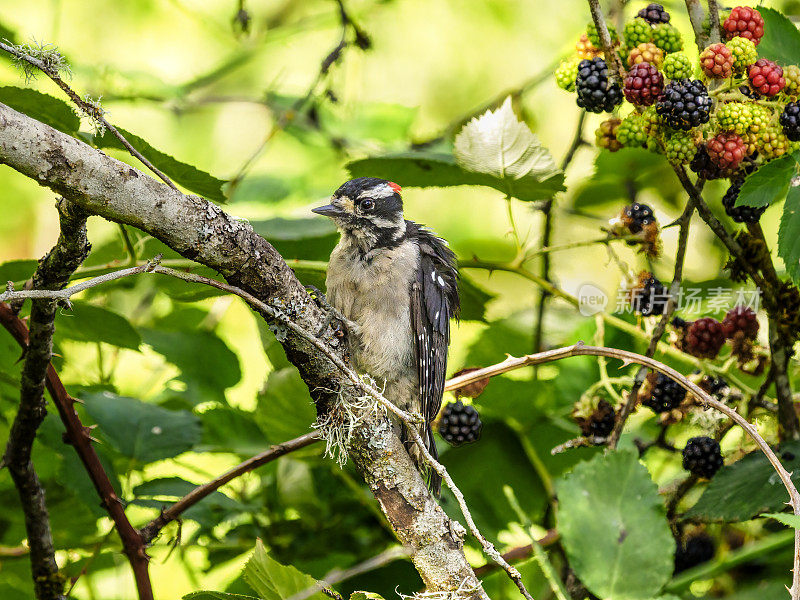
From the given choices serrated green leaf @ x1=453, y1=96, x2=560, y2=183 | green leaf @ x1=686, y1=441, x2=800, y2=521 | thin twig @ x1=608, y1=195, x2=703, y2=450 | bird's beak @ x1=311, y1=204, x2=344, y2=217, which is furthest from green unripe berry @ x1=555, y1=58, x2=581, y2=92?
green leaf @ x1=686, y1=441, x2=800, y2=521

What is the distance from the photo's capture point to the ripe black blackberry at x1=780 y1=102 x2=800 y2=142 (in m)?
1.90

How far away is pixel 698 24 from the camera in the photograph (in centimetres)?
212

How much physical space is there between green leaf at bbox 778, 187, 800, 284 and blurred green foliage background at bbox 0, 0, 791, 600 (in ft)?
2.10

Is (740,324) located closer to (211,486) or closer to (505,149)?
(505,149)

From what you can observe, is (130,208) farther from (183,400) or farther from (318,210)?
(183,400)

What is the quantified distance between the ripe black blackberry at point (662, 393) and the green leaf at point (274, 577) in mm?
1113

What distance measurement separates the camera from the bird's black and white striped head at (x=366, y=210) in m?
2.64

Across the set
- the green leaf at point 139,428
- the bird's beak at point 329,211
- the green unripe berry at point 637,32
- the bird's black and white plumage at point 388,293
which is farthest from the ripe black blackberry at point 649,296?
the green leaf at point 139,428

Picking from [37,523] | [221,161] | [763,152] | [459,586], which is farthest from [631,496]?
[221,161]

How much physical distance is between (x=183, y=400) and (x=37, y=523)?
84 cm

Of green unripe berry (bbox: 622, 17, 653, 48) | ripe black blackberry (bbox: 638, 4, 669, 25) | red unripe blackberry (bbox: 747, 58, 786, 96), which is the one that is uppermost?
ripe black blackberry (bbox: 638, 4, 669, 25)

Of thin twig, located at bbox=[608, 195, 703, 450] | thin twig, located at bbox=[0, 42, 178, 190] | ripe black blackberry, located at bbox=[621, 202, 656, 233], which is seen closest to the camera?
thin twig, located at bbox=[0, 42, 178, 190]

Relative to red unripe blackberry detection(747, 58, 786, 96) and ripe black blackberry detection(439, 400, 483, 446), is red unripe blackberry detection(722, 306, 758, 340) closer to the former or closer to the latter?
red unripe blackberry detection(747, 58, 786, 96)

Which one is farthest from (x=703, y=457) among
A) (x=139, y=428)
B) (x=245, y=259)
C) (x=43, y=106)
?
(x=43, y=106)
